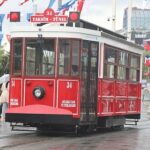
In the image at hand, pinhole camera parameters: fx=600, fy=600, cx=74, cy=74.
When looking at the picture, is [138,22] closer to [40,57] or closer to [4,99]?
[4,99]

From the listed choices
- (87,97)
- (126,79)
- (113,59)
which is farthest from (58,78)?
(126,79)

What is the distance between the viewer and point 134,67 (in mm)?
20766

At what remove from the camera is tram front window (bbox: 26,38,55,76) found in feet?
54.3

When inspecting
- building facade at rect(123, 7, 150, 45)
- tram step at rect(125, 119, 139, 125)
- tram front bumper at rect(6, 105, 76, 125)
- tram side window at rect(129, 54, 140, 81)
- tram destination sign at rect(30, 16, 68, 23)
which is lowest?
tram step at rect(125, 119, 139, 125)

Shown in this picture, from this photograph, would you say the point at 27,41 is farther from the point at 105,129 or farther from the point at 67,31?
the point at 105,129

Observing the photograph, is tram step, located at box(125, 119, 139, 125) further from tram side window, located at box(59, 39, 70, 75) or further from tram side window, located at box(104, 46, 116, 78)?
tram side window, located at box(59, 39, 70, 75)

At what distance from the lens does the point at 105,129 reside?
20500 mm

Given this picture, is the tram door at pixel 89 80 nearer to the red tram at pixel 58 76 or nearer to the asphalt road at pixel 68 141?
the red tram at pixel 58 76

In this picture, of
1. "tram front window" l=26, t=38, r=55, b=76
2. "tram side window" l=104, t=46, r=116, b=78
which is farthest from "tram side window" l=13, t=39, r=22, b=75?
"tram side window" l=104, t=46, r=116, b=78

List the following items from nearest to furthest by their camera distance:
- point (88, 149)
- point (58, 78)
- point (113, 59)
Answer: point (88, 149), point (58, 78), point (113, 59)

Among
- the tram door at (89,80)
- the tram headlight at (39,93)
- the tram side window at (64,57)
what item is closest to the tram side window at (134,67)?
the tram door at (89,80)

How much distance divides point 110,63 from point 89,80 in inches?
56.6

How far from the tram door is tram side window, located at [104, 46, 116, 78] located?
632mm

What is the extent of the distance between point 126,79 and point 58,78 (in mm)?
4139
